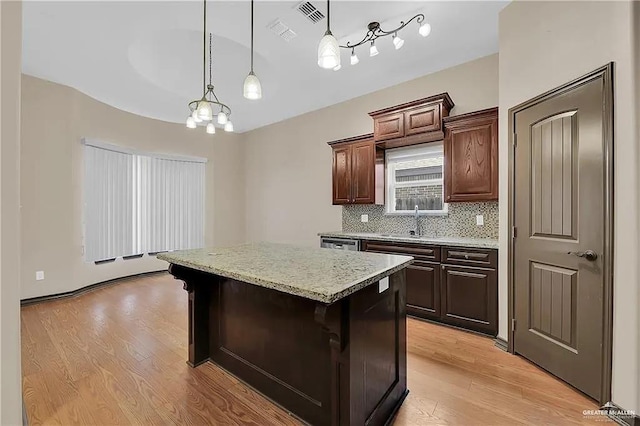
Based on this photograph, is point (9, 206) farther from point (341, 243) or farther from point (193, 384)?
point (341, 243)

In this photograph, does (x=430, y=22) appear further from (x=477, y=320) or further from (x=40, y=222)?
(x=40, y=222)

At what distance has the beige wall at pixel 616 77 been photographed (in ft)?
5.59

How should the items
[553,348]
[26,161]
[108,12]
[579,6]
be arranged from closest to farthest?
[579,6], [553,348], [108,12], [26,161]

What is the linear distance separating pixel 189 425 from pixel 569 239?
2.93 metres

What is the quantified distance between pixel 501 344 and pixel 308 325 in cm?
213

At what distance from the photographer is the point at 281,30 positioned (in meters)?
2.87

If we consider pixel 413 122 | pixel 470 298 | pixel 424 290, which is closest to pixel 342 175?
pixel 413 122

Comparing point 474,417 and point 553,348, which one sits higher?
point 553,348

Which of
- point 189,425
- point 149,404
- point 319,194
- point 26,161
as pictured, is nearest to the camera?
point 189,425

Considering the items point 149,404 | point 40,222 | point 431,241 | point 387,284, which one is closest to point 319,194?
point 431,241

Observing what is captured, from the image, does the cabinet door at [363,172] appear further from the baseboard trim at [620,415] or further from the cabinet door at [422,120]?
the baseboard trim at [620,415]

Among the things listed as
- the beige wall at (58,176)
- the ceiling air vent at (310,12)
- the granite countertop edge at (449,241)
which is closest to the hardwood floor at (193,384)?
the granite countertop edge at (449,241)

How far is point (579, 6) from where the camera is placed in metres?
2.05

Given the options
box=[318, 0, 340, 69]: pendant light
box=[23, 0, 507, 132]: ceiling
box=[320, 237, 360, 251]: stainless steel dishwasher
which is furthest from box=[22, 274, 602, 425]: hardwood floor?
box=[23, 0, 507, 132]: ceiling
